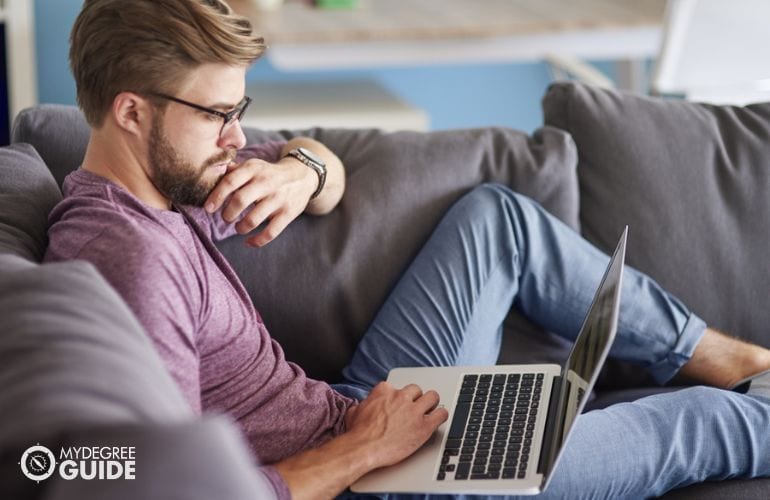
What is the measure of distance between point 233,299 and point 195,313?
0.52 ft

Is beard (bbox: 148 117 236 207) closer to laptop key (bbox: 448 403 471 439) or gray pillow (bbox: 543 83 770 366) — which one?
laptop key (bbox: 448 403 471 439)

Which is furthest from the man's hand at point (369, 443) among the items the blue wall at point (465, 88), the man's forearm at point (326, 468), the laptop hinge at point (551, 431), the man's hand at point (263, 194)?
the blue wall at point (465, 88)

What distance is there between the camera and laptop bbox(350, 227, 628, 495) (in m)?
1.28

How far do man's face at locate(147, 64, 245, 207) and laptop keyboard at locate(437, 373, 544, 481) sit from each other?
0.47 metres

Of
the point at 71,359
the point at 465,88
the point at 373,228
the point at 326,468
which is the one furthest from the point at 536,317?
the point at 465,88

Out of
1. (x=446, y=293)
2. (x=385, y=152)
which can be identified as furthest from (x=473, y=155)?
(x=446, y=293)

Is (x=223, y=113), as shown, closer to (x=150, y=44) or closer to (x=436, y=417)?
(x=150, y=44)

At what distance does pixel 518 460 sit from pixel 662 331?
0.57 meters

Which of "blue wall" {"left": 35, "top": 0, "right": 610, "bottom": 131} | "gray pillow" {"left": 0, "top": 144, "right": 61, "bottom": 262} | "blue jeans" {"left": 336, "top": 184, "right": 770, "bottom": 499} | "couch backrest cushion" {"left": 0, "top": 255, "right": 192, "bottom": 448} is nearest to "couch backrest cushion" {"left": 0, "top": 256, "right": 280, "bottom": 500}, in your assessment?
"couch backrest cushion" {"left": 0, "top": 255, "right": 192, "bottom": 448}

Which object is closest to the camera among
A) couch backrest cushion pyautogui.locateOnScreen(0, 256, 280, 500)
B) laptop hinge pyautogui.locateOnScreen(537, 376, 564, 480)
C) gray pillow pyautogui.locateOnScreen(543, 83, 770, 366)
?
couch backrest cushion pyautogui.locateOnScreen(0, 256, 280, 500)

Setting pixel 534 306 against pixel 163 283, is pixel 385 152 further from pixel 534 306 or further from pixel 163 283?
A: pixel 163 283

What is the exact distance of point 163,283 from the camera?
3.97 ft

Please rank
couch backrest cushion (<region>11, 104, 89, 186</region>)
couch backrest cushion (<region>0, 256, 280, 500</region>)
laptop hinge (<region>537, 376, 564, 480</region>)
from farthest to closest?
couch backrest cushion (<region>11, 104, 89, 186</region>)
laptop hinge (<region>537, 376, 564, 480</region>)
couch backrest cushion (<region>0, 256, 280, 500</region>)

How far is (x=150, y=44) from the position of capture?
Result: 1408 mm
